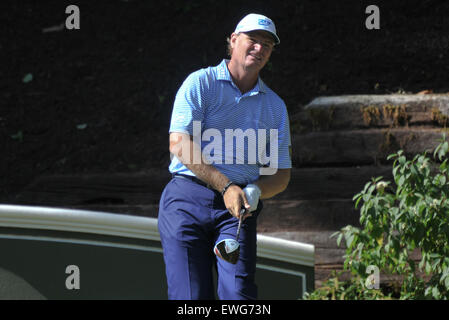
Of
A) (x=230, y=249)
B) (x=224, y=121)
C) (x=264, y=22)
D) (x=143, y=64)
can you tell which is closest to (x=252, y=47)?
(x=264, y=22)

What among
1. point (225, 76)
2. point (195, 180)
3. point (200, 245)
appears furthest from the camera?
point (225, 76)

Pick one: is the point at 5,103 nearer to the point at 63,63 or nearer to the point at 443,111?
the point at 63,63

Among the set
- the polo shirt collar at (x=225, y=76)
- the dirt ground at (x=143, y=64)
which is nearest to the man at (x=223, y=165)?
the polo shirt collar at (x=225, y=76)

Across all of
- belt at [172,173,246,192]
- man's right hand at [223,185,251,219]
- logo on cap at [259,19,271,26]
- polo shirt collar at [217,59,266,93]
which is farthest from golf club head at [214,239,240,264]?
logo on cap at [259,19,271,26]

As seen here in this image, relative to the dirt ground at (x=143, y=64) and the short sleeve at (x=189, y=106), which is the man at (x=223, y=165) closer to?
the short sleeve at (x=189, y=106)

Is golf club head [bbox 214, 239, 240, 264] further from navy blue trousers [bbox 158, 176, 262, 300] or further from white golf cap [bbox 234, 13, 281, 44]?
white golf cap [bbox 234, 13, 281, 44]

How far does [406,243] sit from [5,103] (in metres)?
3.89

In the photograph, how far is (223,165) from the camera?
3.48m

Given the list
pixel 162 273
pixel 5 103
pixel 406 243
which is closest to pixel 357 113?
pixel 406 243

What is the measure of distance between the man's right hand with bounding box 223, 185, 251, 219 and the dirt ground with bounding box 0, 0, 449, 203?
2.29m

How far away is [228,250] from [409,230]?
1.43 m

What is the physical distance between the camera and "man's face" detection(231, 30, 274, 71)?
350cm

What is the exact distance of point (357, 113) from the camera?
18.1 ft

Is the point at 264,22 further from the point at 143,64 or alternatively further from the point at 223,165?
the point at 143,64
